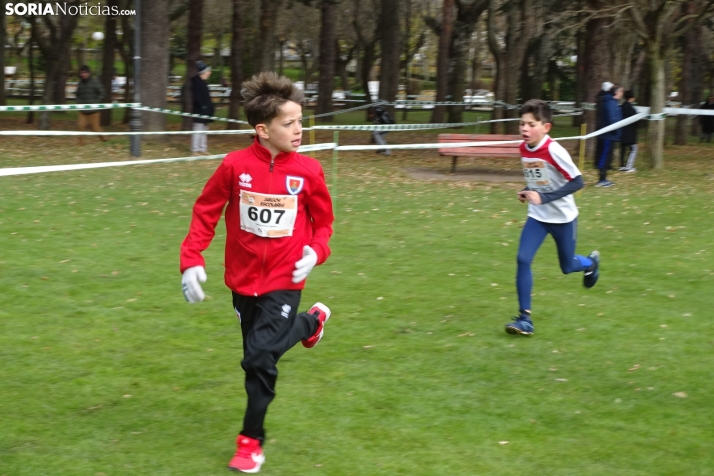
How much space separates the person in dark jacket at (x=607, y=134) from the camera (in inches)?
678

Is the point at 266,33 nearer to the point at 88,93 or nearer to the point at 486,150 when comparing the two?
the point at 88,93

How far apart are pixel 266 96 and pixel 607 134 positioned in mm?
13922

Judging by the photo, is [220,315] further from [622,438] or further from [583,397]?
[622,438]

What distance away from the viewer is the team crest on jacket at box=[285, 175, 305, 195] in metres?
4.59

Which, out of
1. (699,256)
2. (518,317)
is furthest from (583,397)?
(699,256)

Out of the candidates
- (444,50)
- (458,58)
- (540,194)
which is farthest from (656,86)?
(458,58)

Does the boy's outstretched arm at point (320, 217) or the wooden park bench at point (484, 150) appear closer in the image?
the boy's outstretched arm at point (320, 217)

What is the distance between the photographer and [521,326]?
7.02 meters

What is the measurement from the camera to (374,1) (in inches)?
1604

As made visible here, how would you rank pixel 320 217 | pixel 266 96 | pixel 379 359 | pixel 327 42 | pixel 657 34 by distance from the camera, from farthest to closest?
pixel 327 42 < pixel 657 34 < pixel 379 359 < pixel 320 217 < pixel 266 96

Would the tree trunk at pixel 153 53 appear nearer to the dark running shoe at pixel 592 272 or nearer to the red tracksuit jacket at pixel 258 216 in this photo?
the dark running shoe at pixel 592 272

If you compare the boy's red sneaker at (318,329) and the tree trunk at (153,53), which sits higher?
the tree trunk at (153,53)

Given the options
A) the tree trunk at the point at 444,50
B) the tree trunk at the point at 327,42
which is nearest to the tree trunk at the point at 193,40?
the tree trunk at the point at 327,42

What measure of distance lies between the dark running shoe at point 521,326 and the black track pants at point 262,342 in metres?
2.75
